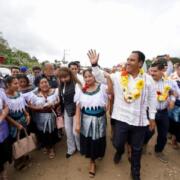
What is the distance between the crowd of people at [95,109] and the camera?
2.74m

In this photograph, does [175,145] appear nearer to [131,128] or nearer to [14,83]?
[131,128]

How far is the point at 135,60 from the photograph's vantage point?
2.69 m

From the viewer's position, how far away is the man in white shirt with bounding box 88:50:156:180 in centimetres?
269

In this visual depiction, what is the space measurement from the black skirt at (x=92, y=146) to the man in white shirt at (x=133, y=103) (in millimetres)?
356

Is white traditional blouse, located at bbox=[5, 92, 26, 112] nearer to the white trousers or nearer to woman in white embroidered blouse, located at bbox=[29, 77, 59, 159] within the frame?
woman in white embroidered blouse, located at bbox=[29, 77, 59, 159]

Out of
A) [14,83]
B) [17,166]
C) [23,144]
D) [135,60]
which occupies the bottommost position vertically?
[17,166]

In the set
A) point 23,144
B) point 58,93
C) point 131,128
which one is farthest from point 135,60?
point 23,144

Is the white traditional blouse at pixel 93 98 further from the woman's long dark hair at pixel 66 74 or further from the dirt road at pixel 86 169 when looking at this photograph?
the dirt road at pixel 86 169

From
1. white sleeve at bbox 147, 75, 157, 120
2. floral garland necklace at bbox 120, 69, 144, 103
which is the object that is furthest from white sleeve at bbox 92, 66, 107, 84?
white sleeve at bbox 147, 75, 157, 120

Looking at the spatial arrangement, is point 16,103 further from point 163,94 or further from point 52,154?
point 163,94

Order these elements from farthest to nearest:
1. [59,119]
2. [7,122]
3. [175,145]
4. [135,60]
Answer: [175,145] → [59,119] → [7,122] → [135,60]

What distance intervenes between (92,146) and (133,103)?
1060mm

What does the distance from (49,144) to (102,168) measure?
3.91 feet

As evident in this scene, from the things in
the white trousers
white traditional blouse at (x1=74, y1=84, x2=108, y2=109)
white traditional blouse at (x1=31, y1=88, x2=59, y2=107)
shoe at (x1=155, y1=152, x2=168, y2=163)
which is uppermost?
white traditional blouse at (x1=74, y1=84, x2=108, y2=109)
